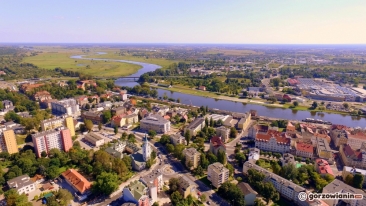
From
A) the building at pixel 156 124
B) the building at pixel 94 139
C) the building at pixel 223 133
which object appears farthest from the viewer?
the building at pixel 156 124

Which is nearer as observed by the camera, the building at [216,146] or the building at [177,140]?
the building at [216,146]

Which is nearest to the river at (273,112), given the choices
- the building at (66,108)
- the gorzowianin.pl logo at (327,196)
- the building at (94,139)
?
the building at (66,108)

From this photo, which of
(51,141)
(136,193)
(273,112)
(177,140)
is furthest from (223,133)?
(51,141)

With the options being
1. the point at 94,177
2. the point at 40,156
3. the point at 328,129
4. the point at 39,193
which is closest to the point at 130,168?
the point at 94,177

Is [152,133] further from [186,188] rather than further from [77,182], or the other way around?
[186,188]

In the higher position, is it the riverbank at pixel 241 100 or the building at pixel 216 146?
the building at pixel 216 146

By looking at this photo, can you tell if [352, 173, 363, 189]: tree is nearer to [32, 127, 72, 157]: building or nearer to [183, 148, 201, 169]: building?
[183, 148, 201, 169]: building

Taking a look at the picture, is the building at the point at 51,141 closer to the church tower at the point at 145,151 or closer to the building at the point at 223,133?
the church tower at the point at 145,151
